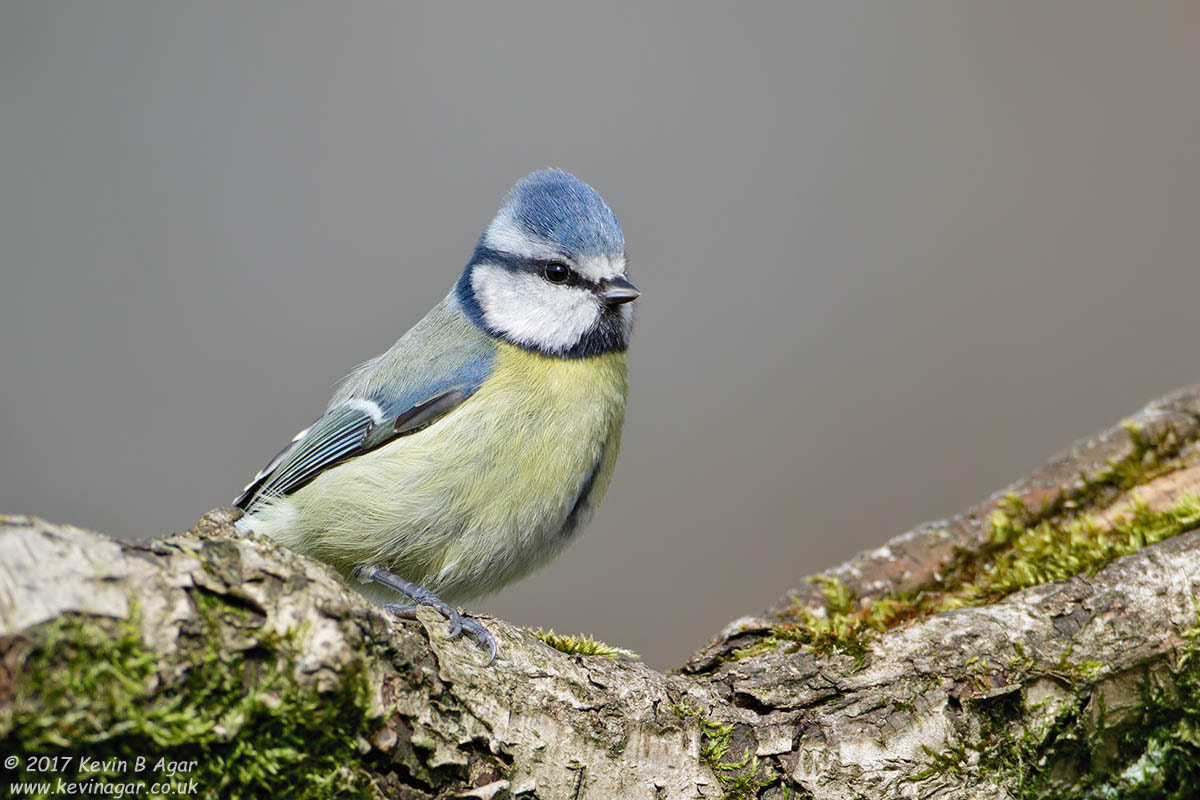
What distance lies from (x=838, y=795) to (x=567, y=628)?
217cm

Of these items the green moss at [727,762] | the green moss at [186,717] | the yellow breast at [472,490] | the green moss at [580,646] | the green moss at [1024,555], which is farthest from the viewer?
the yellow breast at [472,490]

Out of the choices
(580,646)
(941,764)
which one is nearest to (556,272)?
(580,646)

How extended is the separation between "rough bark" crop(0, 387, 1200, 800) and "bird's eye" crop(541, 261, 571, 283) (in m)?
0.85

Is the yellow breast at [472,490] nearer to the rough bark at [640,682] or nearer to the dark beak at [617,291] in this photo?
the dark beak at [617,291]

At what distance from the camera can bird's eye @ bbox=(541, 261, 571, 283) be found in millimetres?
2021

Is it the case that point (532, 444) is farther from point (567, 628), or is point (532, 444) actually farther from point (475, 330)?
point (567, 628)

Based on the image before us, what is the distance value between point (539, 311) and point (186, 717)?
123 centimetres

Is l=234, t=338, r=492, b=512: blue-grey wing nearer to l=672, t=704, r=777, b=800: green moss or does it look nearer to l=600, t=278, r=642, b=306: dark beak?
l=600, t=278, r=642, b=306: dark beak

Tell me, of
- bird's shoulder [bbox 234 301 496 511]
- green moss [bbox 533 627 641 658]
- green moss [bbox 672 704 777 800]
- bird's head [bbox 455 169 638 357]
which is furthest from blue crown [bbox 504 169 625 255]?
green moss [bbox 672 704 777 800]

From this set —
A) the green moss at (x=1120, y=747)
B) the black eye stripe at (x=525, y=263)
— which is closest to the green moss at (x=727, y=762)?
the green moss at (x=1120, y=747)

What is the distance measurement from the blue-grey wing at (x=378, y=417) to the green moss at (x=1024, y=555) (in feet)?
2.57

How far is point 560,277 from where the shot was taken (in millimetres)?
2031

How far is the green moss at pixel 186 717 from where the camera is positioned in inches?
34.9

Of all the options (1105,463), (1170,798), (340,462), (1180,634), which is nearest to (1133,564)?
(1180,634)
